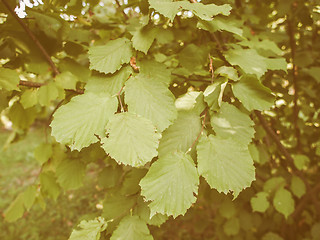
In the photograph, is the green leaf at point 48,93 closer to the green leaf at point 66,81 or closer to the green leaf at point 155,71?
the green leaf at point 66,81

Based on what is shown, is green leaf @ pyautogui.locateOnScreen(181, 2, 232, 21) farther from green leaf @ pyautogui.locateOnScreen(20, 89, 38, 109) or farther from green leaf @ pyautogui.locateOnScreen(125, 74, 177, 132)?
green leaf @ pyautogui.locateOnScreen(20, 89, 38, 109)

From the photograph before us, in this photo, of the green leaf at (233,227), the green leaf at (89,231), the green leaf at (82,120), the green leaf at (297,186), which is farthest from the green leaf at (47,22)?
the green leaf at (233,227)

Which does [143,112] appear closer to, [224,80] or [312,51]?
[224,80]

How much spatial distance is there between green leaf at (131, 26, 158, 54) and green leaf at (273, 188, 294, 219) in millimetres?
1569

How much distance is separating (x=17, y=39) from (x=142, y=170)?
0.94 m

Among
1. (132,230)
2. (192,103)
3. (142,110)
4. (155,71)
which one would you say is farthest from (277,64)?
(132,230)

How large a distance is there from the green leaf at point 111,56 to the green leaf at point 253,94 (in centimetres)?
45

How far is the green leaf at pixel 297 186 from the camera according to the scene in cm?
201

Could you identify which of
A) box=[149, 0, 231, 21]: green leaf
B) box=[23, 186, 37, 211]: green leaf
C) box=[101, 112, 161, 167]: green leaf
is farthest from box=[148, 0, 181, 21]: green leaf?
box=[23, 186, 37, 211]: green leaf

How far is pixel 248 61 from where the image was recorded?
1123mm

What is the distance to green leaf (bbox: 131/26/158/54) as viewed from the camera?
100 cm

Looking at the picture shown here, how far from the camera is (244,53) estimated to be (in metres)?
1.16

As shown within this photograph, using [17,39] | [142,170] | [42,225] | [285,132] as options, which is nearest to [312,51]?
[285,132]

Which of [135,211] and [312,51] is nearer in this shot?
[135,211]
